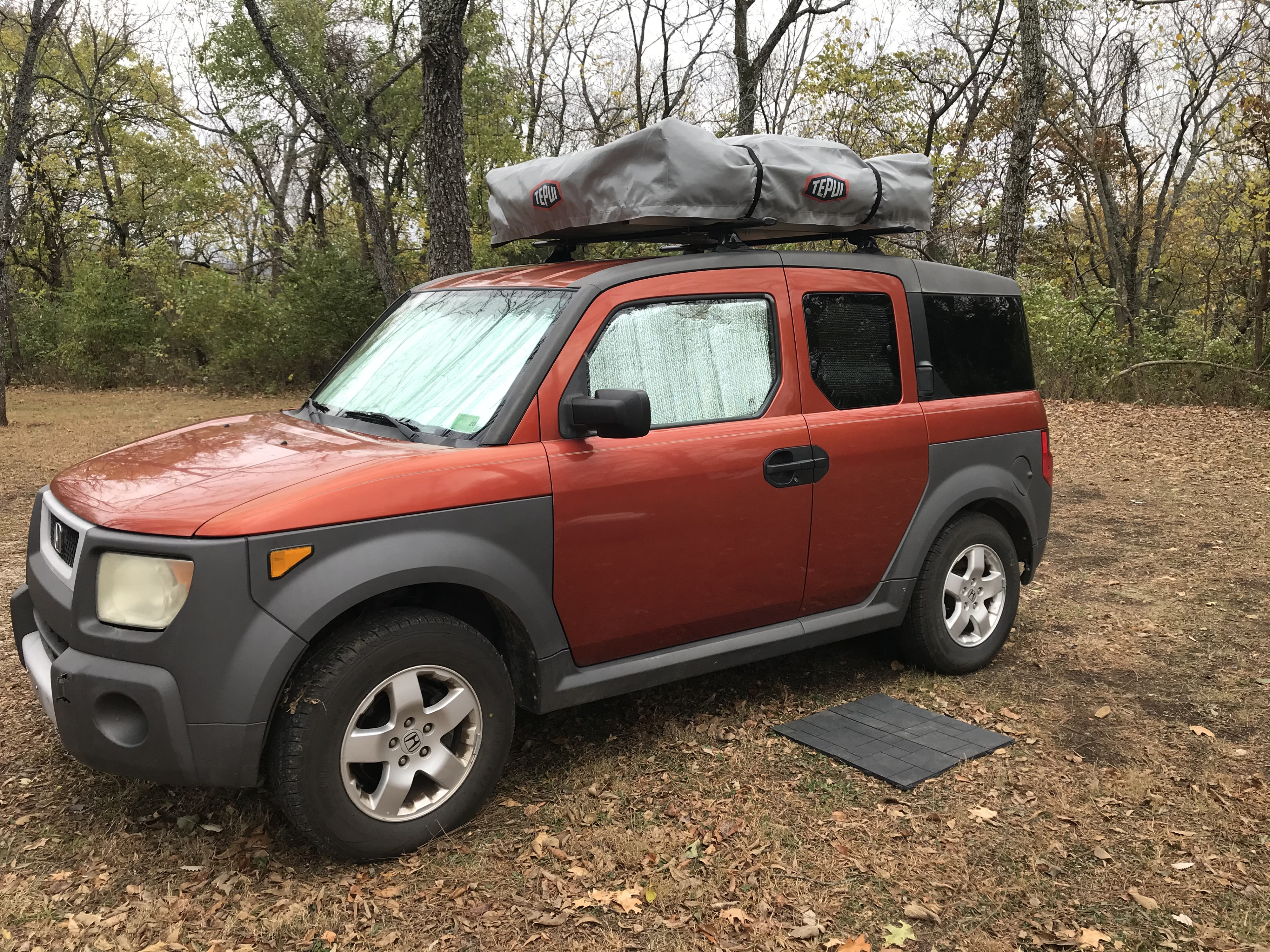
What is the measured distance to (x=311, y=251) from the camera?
22500 millimetres

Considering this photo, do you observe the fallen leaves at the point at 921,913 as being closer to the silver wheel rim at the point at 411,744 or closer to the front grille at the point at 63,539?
the silver wheel rim at the point at 411,744

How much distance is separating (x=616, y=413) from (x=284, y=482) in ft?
3.49

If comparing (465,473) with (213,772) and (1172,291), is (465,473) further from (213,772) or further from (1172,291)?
(1172,291)

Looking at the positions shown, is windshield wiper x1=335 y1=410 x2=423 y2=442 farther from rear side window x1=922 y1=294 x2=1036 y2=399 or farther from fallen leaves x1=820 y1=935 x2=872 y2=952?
rear side window x1=922 y1=294 x2=1036 y2=399

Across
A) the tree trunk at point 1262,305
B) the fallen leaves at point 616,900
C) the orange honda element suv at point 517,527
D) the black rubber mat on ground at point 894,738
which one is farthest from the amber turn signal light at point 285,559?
the tree trunk at point 1262,305

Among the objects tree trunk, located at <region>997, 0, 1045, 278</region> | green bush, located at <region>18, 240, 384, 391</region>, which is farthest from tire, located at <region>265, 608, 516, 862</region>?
green bush, located at <region>18, 240, 384, 391</region>

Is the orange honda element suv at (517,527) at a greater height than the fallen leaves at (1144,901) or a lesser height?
greater

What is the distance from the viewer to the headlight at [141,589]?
294 centimetres

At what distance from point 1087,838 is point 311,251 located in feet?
71.4

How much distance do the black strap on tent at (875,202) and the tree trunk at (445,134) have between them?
444 cm

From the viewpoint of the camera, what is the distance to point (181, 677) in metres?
2.94

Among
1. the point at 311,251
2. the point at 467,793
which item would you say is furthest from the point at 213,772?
the point at 311,251

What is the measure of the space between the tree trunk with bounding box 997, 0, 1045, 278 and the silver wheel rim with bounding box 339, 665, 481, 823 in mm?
11381

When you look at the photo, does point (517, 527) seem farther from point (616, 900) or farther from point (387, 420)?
point (616, 900)
